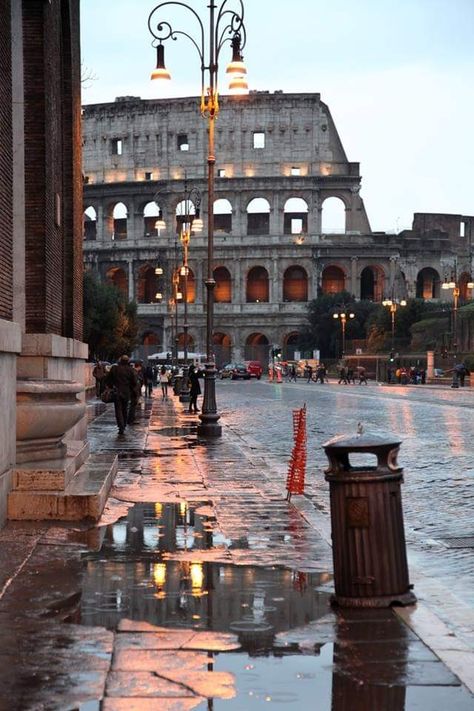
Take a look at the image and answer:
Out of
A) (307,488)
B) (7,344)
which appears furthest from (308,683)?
(307,488)

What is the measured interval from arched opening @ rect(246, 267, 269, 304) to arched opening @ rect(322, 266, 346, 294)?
565cm

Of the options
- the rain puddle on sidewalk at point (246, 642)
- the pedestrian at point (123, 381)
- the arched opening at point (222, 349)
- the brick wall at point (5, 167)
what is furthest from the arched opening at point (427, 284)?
the rain puddle on sidewalk at point (246, 642)

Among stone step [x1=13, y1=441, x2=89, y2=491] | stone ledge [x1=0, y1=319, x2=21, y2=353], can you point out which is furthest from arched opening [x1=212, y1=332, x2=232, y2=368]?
stone ledge [x1=0, y1=319, x2=21, y2=353]

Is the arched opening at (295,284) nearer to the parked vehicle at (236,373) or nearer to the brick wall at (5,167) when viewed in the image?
the parked vehicle at (236,373)

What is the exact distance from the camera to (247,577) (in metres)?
7.76

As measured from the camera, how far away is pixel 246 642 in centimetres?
595

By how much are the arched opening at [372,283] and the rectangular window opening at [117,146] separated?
26.9 m

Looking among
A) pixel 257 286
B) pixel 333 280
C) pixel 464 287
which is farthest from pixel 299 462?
pixel 257 286

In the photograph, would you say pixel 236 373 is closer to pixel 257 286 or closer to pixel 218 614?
pixel 257 286

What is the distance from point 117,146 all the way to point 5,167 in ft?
377

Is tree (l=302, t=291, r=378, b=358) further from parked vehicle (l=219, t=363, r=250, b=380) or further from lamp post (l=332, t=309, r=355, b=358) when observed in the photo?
parked vehicle (l=219, t=363, r=250, b=380)

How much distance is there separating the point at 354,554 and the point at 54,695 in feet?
7.62

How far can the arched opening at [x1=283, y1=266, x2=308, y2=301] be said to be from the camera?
119562mm

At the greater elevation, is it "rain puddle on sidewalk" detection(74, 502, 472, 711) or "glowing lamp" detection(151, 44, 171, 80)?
"glowing lamp" detection(151, 44, 171, 80)
